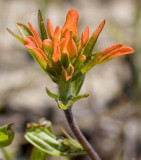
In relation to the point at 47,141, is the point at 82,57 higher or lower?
higher

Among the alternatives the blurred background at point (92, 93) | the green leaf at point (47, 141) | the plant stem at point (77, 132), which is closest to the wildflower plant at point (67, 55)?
the plant stem at point (77, 132)

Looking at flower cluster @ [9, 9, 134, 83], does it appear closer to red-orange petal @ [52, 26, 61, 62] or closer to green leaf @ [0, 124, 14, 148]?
red-orange petal @ [52, 26, 61, 62]

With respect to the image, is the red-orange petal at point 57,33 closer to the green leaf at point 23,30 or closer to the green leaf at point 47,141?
the green leaf at point 23,30

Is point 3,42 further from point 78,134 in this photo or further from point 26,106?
point 78,134

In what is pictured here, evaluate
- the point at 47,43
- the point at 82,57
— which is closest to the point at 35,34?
the point at 47,43

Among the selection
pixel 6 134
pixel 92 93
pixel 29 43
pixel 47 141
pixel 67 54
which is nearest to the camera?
pixel 29 43

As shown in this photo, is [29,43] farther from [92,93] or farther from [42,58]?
[92,93]

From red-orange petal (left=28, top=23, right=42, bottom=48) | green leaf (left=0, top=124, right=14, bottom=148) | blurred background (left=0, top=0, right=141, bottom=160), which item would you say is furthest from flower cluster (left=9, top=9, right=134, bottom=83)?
blurred background (left=0, top=0, right=141, bottom=160)
